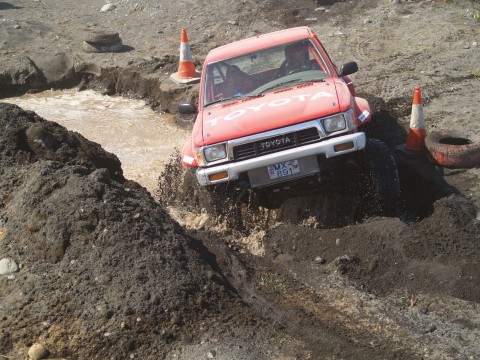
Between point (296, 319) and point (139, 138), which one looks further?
point (139, 138)

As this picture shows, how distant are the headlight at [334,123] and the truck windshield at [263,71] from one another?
1016mm

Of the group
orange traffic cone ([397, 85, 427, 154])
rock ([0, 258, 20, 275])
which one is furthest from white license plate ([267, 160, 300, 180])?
rock ([0, 258, 20, 275])

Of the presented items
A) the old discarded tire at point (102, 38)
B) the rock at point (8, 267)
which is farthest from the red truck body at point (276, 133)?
the old discarded tire at point (102, 38)

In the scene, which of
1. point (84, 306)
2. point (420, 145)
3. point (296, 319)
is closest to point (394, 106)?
point (420, 145)

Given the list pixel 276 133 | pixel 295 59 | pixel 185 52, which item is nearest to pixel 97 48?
pixel 185 52

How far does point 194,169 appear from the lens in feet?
23.7

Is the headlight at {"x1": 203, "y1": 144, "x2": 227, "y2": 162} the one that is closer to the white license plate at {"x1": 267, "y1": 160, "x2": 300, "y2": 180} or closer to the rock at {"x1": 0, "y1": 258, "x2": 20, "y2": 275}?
the white license plate at {"x1": 267, "y1": 160, "x2": 300, "y2": 180}

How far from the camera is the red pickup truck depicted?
6.62 metres

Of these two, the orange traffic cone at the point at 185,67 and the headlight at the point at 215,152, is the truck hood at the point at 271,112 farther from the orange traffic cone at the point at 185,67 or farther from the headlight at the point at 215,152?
the orange traffic cone at the point at 185,67

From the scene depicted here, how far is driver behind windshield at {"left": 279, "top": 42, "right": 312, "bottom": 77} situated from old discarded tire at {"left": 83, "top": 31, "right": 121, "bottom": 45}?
25.9 feet

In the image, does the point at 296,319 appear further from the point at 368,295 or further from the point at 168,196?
the point at 168,196

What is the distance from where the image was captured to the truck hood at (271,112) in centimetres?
665

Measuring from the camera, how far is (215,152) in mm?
6797

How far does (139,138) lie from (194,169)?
445 centimetres
